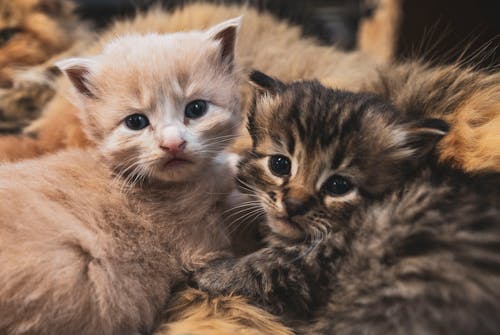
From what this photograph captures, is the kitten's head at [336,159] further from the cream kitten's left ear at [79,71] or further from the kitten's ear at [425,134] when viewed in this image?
the cream kitten's left ear at [79,71]

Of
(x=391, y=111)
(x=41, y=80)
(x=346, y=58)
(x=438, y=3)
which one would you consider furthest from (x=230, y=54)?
(x=438, y=3)

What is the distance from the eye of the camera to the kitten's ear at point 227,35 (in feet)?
3.77

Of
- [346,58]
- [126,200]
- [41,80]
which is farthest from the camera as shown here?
[41,80]

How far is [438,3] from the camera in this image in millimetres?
1982

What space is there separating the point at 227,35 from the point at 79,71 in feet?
1.13

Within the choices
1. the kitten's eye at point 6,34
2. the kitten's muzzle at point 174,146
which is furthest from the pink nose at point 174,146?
the kitten's eye at point 6,34

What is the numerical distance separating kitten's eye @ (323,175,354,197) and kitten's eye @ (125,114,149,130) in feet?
1.32

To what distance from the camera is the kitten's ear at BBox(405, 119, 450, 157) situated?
90 cm

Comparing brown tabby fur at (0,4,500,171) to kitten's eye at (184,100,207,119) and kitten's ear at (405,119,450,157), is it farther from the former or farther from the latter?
kitten's eye at (184,100,207,119)

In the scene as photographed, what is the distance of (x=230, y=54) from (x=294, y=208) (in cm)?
44

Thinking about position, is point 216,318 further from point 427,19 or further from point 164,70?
point 427,19

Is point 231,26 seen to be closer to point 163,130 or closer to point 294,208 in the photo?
point 163,130

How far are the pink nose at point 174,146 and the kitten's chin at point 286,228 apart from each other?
0.76 feet

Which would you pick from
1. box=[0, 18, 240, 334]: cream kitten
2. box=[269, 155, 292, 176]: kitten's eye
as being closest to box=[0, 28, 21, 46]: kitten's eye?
box=[0, 18, 240, 334]: cream kitten
